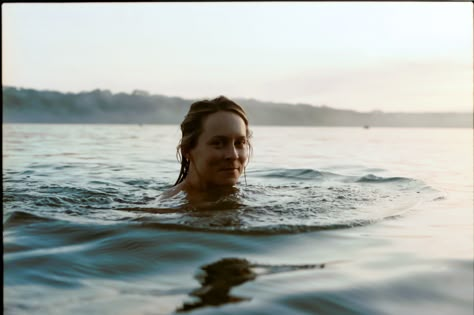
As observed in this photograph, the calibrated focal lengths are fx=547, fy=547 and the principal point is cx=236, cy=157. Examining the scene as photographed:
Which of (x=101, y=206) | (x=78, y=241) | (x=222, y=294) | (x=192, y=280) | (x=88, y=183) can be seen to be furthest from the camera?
(x=88, y=183)

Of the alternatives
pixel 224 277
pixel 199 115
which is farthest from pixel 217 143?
pixel 224 277

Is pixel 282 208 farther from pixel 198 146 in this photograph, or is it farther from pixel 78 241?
pixel 78 241

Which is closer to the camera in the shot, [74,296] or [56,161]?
[74,296]

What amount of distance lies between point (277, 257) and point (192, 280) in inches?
29.0

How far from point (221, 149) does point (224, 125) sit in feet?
0.77

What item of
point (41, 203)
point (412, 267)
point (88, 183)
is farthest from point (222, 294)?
point (88, 183)

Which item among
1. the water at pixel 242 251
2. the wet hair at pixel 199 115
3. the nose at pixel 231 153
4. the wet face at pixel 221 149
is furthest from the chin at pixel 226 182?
the wet hair at pixel 199 115

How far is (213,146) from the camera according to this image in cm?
531

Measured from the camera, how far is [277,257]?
339 cm

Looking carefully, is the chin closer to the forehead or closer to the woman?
the woman

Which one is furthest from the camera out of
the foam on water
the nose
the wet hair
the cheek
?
the wet hair

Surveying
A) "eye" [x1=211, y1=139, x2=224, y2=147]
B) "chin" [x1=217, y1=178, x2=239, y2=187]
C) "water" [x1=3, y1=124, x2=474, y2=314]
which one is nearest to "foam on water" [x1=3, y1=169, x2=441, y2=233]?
"water" [x1=3, y1=124, x2=474, y2=314]

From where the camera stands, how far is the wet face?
5.29 metres

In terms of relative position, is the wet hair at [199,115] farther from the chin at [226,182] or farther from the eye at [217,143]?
the chin at [226,182]
